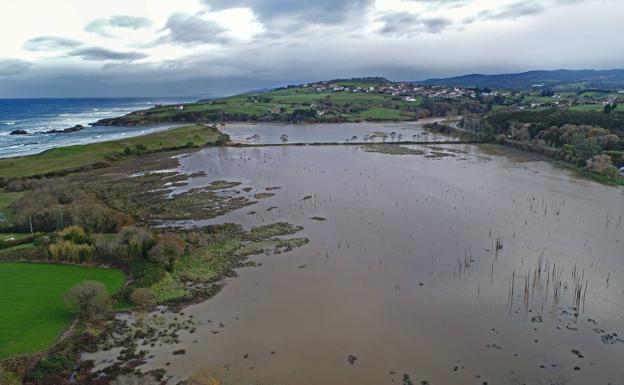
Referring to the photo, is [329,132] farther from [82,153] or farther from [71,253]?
[71,253]

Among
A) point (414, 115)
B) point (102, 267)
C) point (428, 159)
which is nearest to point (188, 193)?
point (102, 267)

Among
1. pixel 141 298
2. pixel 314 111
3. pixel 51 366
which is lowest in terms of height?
pixel 51 366

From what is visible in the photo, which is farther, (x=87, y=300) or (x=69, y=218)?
(x=69, y=218)

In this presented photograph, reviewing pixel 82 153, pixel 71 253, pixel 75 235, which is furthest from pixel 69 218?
pixel 82 153

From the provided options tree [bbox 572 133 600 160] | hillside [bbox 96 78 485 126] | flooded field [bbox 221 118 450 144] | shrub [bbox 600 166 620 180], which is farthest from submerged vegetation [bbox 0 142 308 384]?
hillside [bbox 96 78 485 126]

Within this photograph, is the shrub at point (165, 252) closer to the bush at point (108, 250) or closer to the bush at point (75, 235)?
the bush at point (108, 250)

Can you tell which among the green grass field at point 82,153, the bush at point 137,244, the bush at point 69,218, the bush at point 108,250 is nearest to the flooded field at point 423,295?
the bush at point 69,218

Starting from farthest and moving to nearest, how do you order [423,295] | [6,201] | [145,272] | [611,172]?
1. [611,172]
2. [6,201]
3. [145,272]
4. [423,295]
